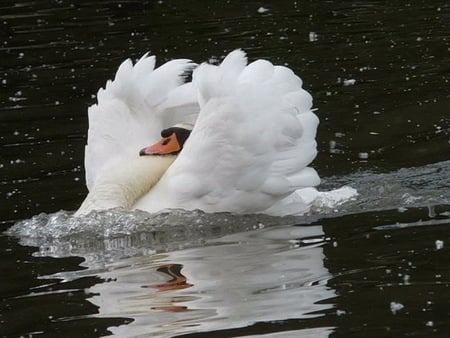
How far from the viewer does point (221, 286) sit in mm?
7359

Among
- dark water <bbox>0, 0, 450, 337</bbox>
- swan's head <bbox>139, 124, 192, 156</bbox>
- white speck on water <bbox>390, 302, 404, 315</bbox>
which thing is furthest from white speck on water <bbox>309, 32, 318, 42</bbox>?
white speck on water <bbox>390, 302, 404, 315</bbox>

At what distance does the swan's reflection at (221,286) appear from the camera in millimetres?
6754

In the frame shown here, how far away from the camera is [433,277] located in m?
7.09

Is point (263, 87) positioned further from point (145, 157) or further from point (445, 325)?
point (445, 325)

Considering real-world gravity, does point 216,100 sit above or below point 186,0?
below

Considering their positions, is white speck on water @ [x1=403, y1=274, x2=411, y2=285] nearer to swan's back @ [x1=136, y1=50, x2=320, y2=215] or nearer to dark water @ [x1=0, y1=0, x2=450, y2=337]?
dark water @ [x1=0, y1=0, x2=450, y2=337]

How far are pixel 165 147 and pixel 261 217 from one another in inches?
39.0

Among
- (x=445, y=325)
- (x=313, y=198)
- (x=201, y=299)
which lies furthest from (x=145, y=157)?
(x=445, y=325)

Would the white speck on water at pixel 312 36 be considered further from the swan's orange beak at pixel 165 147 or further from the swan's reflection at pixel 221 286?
the swan's reflection at pixel 221 286

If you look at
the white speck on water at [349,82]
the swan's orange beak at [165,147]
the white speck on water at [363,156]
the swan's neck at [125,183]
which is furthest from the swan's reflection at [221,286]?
the white speck on water at [349,82]

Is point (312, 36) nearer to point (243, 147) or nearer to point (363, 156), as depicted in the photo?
point (363, 156)

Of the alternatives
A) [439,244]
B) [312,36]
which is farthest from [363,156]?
[312,36]

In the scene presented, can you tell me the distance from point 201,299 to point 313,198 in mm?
2601

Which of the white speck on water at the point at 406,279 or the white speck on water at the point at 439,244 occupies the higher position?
the white speck on water at the point at 439,244
